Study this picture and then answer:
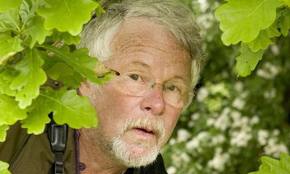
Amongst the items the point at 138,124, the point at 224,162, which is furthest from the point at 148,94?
the point at 224,162

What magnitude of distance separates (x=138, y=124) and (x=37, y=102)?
95 centimetres

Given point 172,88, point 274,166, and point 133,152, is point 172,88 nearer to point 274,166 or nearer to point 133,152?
point 133,152

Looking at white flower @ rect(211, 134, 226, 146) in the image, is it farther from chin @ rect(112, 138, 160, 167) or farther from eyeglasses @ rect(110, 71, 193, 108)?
chin @ rect(112, 138, 160, 167)

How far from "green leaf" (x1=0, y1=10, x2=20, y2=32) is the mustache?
1.03 m

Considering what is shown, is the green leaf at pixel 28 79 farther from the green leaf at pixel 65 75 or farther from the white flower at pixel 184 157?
the white flower at pixel 184 157

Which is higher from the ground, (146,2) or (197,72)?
(146,2)

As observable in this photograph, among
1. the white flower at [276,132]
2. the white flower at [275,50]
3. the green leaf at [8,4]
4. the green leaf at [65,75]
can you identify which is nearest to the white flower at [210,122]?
the white flower at [276,132]

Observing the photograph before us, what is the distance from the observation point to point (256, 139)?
19.9ft

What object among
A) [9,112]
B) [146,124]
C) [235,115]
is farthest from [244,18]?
[235,115]

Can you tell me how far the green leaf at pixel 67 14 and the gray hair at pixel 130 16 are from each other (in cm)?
120

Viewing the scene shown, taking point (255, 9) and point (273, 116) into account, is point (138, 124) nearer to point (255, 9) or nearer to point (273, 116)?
point (255, 9)

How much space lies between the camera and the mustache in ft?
8.27

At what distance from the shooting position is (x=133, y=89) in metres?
2.59

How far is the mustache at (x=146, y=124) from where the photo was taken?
252cm
